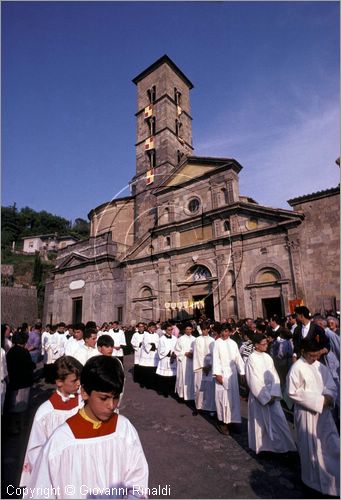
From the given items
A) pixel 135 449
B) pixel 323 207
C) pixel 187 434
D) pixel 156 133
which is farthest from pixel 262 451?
pixel 156 133

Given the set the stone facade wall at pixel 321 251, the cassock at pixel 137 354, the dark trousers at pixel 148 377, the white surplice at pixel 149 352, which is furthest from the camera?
the stone facade wall at pixel 321 251


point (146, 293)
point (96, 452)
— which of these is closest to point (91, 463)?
point (96, 452)

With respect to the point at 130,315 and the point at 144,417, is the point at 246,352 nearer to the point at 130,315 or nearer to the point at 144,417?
the point at 144,417

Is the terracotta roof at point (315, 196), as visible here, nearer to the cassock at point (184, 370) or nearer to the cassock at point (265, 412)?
the cassock at point (184, 370)

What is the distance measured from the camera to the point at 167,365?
10.2 m

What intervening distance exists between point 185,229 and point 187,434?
17.5 metres

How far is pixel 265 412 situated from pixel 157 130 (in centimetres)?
2962

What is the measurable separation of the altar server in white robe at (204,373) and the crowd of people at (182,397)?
27 mm

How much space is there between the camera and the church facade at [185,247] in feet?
55.5

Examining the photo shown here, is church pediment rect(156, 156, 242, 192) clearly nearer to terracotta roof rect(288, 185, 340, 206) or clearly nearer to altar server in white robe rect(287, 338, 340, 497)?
terracotta roof rect(288, 185, 340, 206)

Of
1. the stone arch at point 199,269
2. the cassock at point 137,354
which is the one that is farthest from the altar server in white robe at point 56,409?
the stone arch at point 199,269

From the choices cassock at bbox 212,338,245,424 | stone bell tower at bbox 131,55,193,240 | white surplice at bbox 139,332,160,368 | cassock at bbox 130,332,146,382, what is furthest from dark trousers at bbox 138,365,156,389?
stone bell tower at bbox 131,55,193,240

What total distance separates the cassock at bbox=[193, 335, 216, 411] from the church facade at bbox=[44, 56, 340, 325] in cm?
915
